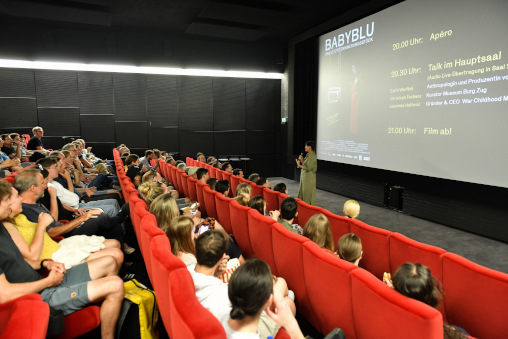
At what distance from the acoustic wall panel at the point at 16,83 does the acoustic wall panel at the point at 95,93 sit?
1188 mm

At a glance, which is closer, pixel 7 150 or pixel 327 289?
pixel 327 289

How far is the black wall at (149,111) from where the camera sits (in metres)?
8.45

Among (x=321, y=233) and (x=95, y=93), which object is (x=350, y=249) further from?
(x=95, y=93)

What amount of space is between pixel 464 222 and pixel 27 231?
570 centimetres

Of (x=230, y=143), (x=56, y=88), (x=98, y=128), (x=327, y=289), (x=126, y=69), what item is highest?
(x=126, y=69)

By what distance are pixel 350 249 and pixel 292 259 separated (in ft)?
1.34

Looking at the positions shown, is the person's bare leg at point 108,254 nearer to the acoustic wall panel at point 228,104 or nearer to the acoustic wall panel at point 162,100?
the acoustic wall panel at point 162,100

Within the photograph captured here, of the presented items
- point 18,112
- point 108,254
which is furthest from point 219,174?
point 18,112

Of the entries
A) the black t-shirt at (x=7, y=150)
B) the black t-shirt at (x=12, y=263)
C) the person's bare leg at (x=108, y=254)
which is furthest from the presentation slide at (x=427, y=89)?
the black t-shirt at (x=7, y=150)

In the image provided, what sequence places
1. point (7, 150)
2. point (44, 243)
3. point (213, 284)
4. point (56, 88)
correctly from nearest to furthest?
point (213, 284) < point (44, 243) < point (7, 150) < point (56, 88)

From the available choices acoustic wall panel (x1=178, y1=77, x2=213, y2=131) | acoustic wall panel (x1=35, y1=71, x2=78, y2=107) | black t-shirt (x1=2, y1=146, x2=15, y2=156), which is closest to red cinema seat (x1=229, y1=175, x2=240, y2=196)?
black t-shirt (x1=2, y1=146, x2=15, y2=156)

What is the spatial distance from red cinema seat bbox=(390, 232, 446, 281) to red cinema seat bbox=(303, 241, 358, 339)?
32.1 inches

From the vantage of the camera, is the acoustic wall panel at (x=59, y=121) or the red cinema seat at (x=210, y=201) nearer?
the red cinema seat at (x=210, y=201)

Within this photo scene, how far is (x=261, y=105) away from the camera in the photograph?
413 inches
